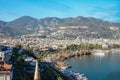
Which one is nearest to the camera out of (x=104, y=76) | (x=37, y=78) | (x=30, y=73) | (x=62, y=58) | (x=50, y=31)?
(x=37, y=78)

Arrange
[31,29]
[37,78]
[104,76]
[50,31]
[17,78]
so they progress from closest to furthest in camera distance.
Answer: [37,78], [17,78], [104,76], [50,31], [31,29]

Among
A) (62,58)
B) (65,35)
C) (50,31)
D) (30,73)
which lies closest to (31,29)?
(50,31)

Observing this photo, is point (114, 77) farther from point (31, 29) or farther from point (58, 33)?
point (31, 29)

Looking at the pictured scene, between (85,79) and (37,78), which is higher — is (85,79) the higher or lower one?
the lower one

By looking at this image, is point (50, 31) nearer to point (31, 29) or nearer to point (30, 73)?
point (31, 29)

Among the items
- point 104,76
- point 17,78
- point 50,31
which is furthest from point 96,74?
point 50,31

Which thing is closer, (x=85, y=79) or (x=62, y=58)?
(x=85, y=79)
